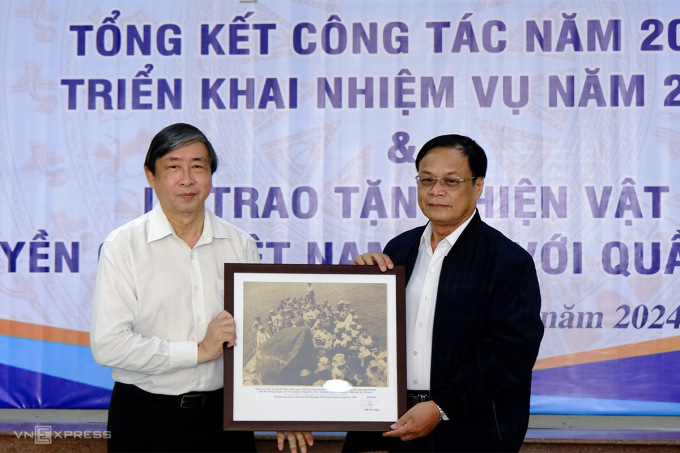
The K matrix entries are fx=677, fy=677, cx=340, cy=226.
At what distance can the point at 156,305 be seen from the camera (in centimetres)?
238

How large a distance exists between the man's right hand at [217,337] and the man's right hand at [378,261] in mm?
499

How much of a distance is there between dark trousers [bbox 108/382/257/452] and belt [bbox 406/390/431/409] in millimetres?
709

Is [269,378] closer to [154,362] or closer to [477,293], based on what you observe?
[154,362]

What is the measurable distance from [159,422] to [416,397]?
35.3 inches

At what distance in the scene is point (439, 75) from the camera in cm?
396

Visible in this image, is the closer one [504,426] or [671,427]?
[504,426]

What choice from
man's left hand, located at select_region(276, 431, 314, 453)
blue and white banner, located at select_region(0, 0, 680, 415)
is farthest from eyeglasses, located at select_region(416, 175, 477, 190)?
blue and white banner, located at select_region(0, 0, 680, 415)

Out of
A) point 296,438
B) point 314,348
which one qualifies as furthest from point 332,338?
point 296,438

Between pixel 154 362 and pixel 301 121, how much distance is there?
2.07 metres

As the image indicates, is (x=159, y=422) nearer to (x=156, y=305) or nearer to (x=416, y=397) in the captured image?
(x=156, y=305)

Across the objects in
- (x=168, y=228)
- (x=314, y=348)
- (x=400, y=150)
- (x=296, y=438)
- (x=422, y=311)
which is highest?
(x=400, y=150)

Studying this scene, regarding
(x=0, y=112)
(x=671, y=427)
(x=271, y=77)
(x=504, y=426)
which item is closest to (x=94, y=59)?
(x=0, y=112)

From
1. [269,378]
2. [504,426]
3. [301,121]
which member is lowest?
[504,426]

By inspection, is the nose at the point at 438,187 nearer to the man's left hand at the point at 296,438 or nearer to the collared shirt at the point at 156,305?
the collared shirt at the point at 156,305
